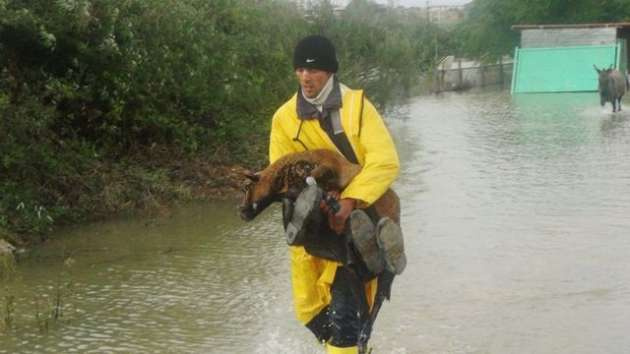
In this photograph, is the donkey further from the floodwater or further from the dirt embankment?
the dirt embankment

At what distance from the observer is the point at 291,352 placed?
21.0 feet

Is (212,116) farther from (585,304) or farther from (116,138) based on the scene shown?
(585,304)

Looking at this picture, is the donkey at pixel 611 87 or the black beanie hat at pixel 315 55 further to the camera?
the donkey at pixel 611 87

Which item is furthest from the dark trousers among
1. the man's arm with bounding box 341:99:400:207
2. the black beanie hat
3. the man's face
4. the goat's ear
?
the black beanie hat

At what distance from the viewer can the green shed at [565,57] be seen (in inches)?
1483

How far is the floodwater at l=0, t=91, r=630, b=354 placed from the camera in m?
6.64

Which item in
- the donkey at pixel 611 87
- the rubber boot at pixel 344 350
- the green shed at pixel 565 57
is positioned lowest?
the green shed at pixel 565 57

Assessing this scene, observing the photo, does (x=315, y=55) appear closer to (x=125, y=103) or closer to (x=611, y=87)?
(x=125, y=103)

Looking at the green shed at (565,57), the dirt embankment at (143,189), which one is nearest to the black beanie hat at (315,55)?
the dirt embankment at (143,189)

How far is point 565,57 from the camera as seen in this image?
38812mm

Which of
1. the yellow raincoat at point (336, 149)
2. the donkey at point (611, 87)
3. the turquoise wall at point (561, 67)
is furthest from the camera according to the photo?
the turquoise wall at point (561, 67)

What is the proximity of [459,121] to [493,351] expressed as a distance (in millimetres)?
17967

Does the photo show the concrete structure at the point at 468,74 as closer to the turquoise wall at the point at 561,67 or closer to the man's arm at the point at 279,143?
the turquoise wall at the point at 561,67

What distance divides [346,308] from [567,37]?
37392 millimetres
